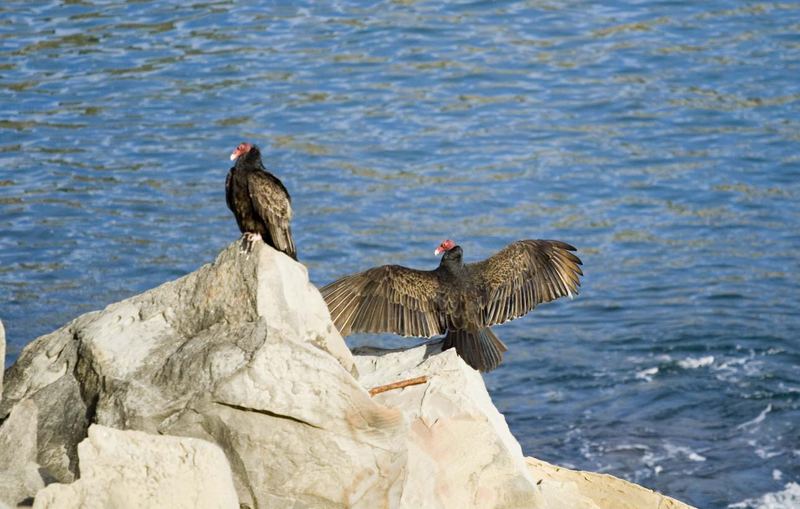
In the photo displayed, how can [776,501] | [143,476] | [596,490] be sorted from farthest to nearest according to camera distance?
[776,501] < [596,490] < [143,476]

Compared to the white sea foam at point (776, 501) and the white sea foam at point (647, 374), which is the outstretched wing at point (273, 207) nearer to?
the white sea foam at point (776, 501)

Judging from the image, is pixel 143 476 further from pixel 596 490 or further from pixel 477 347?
pixel 477 347

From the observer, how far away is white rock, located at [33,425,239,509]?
4363 mm

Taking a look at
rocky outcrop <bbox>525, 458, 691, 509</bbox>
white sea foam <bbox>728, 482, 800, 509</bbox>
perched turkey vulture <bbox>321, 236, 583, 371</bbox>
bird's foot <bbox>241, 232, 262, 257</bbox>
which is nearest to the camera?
bird's foot <bbox>241, 232, 262, 257</bbox>

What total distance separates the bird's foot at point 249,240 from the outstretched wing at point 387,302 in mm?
1328

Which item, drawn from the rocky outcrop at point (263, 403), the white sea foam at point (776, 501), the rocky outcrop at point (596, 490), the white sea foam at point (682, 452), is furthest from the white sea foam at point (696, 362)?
the rocky outcrop at point (263, 403)

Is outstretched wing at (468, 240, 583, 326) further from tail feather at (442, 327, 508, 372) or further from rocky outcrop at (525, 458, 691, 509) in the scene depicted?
rocky outcrop at (525, 458, 691, 509)

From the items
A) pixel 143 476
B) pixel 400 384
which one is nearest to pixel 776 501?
pixel 400 384

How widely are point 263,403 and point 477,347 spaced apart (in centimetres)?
247

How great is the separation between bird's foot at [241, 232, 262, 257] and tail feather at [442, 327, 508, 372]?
150cm

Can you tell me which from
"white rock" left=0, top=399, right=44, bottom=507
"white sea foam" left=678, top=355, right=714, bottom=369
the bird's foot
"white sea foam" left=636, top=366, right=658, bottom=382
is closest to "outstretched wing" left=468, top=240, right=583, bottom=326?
the bird's foot

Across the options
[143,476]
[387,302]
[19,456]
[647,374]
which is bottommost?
[647,374]

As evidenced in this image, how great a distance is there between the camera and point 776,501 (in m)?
7.71

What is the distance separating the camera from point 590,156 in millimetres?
12969
